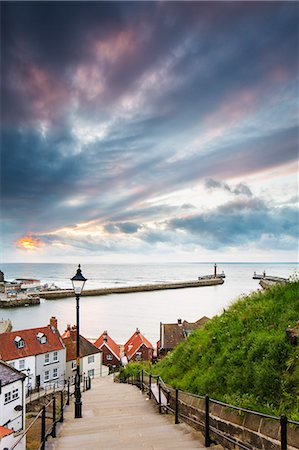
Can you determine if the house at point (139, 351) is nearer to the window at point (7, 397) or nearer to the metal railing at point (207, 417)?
the window at point (7, 397)

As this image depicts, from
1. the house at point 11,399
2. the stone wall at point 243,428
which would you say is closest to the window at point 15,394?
the house at point 11,399

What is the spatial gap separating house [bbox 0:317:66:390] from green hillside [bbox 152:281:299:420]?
2531cm

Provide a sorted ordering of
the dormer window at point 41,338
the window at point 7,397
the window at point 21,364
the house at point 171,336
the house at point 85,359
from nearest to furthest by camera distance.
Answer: the window at point 7,397, the window at point 21,364, the dormer window at point 41,338, the house at point 85,359, the house at point 171,336

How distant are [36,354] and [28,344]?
53.5 inches

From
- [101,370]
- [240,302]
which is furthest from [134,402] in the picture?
[101,370]

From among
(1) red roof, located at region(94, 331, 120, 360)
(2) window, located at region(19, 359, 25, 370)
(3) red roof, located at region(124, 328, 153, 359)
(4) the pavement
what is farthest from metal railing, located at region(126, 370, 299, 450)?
(1) red roof, located at region(94, 331, 120, 360)

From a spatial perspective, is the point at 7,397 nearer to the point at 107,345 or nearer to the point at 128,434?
the point at 128,434

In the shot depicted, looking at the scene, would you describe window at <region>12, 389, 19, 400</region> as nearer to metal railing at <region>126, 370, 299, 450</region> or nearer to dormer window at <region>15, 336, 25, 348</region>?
metal railing at <region>126, 370, 299, 450</region>

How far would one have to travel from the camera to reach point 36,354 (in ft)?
114

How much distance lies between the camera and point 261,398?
22.4 ft

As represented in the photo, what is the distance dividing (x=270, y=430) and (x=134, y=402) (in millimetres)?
7500

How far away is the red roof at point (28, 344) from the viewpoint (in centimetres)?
3319

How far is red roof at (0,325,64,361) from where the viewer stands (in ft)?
109

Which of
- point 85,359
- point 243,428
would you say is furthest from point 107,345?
point 243,428
